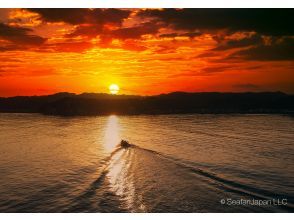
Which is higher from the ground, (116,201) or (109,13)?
Answer: (109,13)

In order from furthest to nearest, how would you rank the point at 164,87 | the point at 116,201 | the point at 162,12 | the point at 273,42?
the point at 164,87
the point at 273,42
the point at 162,12
the point at 116,201

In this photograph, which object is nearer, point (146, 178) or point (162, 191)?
point (162, 191)

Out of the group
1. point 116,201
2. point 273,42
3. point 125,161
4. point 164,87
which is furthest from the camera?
point 125,161

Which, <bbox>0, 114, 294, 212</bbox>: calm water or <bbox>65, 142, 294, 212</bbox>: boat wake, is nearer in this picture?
<bbox>65, 142, 294, 212</bbox>: boat wake

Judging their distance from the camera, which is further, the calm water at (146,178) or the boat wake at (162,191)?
the calm water at (146,178)

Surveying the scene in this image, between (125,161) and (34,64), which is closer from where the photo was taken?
(34,64)

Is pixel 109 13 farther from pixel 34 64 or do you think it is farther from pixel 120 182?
pixel 120 182
